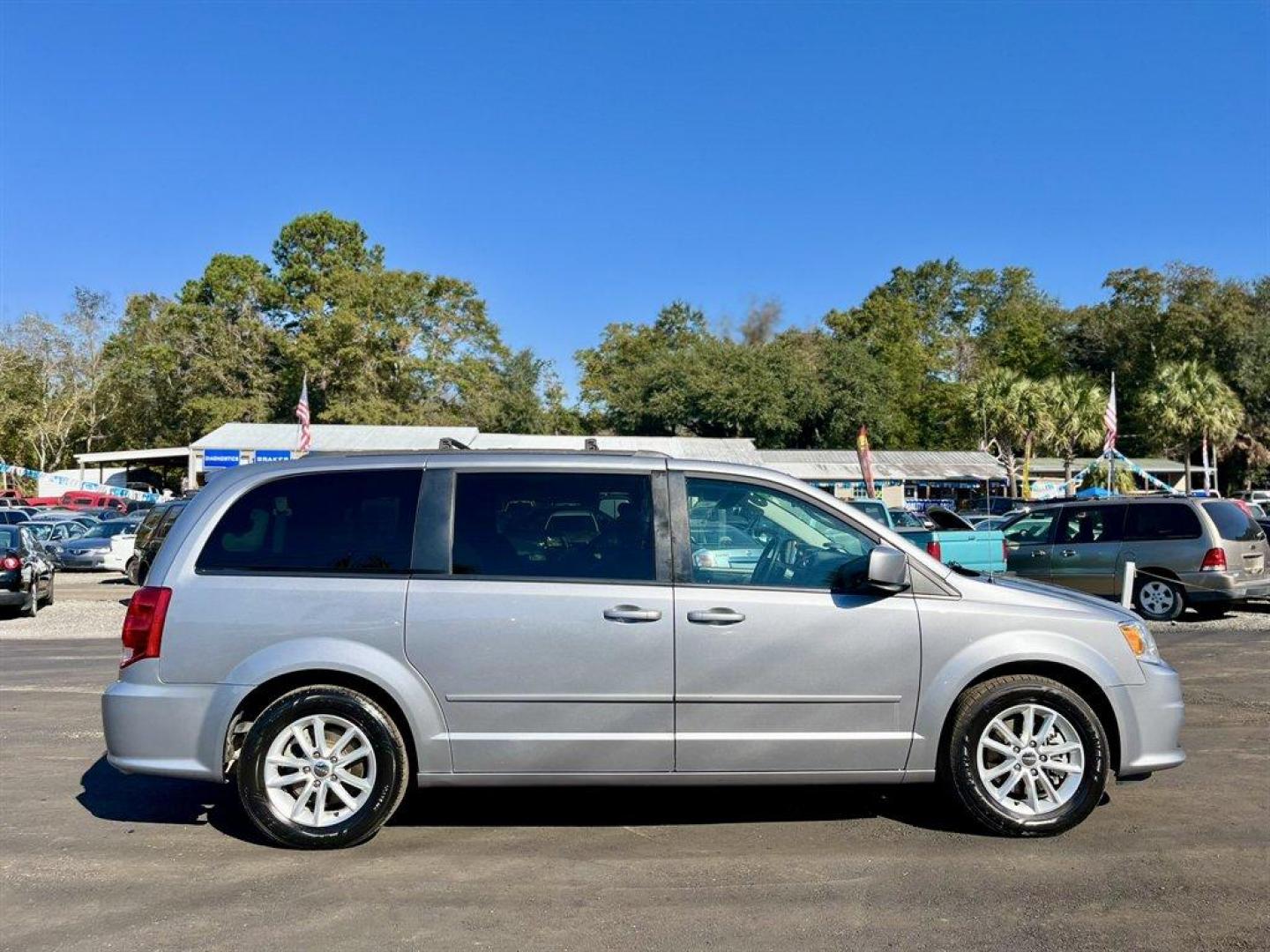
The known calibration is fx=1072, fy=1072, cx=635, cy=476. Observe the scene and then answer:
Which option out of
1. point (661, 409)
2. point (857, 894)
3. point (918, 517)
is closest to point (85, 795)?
point (857, 894)

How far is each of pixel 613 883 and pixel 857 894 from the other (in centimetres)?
105

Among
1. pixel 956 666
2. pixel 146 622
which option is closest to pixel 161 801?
pixel 146 622

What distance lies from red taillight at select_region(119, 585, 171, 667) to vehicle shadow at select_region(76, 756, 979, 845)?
914 millimetres

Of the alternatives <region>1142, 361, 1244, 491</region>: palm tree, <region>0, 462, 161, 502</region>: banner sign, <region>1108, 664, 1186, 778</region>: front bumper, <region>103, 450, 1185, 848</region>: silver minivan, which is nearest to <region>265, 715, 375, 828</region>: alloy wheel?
<region>103, 450, 1185, 848</region>: silver minivan

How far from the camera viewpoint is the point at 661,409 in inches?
2594

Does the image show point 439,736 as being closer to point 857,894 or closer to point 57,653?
point 857,894

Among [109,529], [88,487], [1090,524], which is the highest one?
[88,487]

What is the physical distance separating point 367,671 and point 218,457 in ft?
143

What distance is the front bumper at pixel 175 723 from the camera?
507cm

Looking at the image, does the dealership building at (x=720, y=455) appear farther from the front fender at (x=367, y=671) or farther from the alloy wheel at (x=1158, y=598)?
the front fender at (x=367, y=671)

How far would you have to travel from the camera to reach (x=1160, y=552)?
554 inches

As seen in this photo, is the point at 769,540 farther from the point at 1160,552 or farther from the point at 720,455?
the point at 720,455

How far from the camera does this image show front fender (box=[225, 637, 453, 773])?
5047mm

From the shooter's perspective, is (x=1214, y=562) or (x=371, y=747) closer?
(x=371, y=747)
